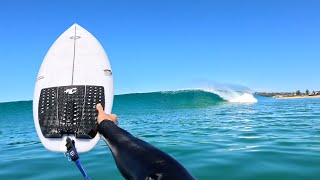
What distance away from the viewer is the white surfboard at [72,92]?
178 inches

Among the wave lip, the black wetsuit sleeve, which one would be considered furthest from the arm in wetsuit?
the wave lip

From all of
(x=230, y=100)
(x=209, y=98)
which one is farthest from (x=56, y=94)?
(x=230, y=100)

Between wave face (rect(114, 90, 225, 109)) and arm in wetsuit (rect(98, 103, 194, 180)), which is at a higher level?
wave face (rect(114, 90, 225, 109))

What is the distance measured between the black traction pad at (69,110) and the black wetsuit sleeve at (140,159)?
61.8 inches

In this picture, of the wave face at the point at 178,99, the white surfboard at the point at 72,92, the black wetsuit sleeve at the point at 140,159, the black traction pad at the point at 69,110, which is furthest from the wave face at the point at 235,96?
the black wetsuit sleeve at the point at 140,159

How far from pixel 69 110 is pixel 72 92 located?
33 centimetres

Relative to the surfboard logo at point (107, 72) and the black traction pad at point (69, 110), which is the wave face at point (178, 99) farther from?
the black traction pad at point (69, 110)

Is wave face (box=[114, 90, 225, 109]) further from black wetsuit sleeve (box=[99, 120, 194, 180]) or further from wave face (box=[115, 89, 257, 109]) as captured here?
black wetsuit sleeve (box=[99, 120, 194, 180])

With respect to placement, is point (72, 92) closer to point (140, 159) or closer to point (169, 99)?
point (140, 159)

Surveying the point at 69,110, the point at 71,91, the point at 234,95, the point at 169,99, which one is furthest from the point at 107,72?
the point at 234,95

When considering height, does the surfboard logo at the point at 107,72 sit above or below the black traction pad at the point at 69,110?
above

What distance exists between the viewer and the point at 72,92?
4844 mm

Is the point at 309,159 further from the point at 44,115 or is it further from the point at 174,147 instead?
the point at 44,115

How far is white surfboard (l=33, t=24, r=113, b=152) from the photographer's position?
4531 millimetres
